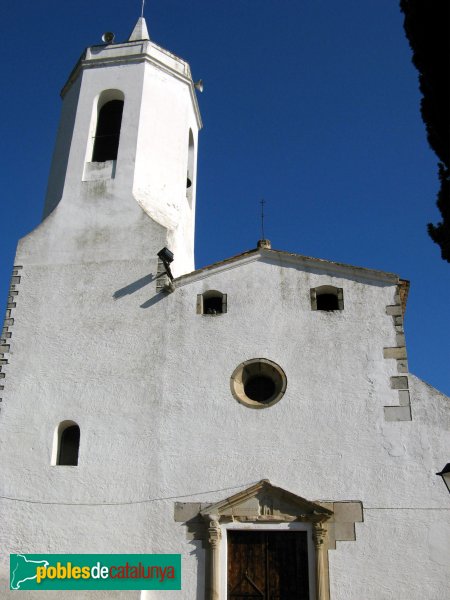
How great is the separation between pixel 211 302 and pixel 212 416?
2332 millimetres

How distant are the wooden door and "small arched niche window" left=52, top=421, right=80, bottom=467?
323 cm

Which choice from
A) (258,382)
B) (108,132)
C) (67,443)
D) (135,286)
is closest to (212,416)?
(258,382)

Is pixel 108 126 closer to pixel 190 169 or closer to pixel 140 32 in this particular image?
pixel 190 169

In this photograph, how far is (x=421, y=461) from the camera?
1080cm

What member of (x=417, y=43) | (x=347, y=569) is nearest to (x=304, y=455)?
(x=347, y=569)

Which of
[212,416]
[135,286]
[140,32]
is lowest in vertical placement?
[212,416]

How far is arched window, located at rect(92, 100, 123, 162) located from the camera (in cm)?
1484

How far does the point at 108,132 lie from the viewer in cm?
1510

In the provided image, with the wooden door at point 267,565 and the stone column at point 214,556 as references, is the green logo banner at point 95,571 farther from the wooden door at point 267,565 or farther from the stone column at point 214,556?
the wooden door at point 267,565

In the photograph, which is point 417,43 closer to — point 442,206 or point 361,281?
point 442,206

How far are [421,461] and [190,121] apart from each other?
9.98m

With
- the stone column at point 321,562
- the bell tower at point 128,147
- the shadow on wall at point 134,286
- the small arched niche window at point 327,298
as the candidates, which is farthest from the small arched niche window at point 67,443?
the small arched niche window at point 327,298

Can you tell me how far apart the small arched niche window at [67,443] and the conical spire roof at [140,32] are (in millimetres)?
9861

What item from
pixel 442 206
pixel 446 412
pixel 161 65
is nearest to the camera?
pixel 442 206
